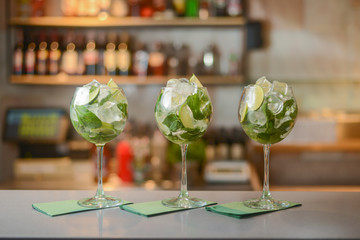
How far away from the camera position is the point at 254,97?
3.01 feet

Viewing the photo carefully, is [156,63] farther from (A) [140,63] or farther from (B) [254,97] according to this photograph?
(B) [254,97]

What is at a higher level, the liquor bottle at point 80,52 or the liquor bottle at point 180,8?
the liquor bottle at point 180,8

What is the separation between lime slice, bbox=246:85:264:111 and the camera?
2.97 ft

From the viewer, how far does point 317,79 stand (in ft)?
11.0

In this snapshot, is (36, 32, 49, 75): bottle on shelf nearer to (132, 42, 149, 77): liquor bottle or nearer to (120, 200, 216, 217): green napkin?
(132, 42, 149, 77): liquor bottle

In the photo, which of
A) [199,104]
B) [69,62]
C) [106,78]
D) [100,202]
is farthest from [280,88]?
[69,62]

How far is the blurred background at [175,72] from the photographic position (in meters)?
3.15

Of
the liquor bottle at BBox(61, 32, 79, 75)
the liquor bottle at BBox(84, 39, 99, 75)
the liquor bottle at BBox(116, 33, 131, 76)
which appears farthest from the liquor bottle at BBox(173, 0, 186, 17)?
the liquor bottle at BBox(61, 32, 79, 75)

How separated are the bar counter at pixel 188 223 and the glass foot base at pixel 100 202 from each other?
1.1 inches

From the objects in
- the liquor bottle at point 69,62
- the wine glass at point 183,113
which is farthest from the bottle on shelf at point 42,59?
the wine glass at point 183,113

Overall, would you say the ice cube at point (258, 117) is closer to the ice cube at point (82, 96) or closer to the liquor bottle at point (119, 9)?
the ice cube at point (82, 96)

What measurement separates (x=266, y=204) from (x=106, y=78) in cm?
241

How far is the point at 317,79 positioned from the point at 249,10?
25.6 inches

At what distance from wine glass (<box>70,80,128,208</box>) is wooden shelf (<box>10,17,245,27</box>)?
7.41 ft
